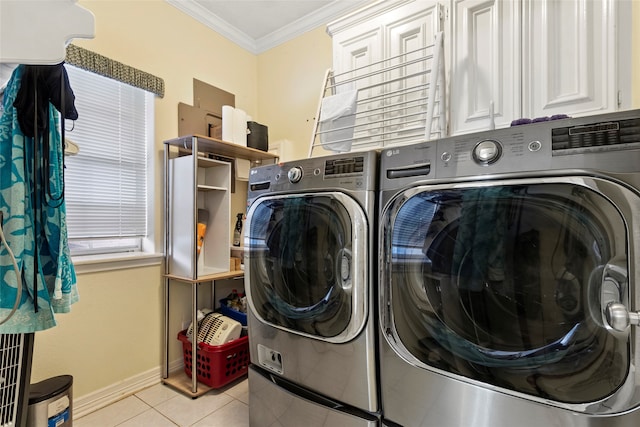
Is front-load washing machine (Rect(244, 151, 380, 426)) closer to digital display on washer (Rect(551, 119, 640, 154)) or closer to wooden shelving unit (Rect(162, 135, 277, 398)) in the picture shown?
digital display on washer (Rect(551, 119, 640, 154))

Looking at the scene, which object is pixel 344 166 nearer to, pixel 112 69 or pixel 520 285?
pixel 520 285

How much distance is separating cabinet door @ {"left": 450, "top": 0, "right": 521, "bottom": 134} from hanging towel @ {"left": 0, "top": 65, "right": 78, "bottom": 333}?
165 cm

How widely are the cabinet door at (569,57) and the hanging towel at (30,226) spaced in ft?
6.12

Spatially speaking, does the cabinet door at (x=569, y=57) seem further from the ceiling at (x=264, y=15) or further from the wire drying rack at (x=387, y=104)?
the ceiling at (x=264, y=15)

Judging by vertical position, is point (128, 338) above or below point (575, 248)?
below

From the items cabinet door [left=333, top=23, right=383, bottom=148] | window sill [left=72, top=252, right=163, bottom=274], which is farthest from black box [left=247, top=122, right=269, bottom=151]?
window sill [left=72, top=252, right=163, bottom=274]

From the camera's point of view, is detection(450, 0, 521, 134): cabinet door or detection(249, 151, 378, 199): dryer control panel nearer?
detection(249, 151, 378, 199): dryer control panel

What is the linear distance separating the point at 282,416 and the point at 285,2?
8.94ft

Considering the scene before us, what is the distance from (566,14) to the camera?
1.15 meters

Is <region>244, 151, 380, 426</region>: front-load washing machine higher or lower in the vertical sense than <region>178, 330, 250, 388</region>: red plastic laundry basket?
higher

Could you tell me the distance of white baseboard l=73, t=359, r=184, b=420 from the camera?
5.86 feet

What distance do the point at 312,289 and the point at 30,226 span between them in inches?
42.1

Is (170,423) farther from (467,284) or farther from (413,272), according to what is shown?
(467,284)

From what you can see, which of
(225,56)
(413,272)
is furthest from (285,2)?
(413,272)
